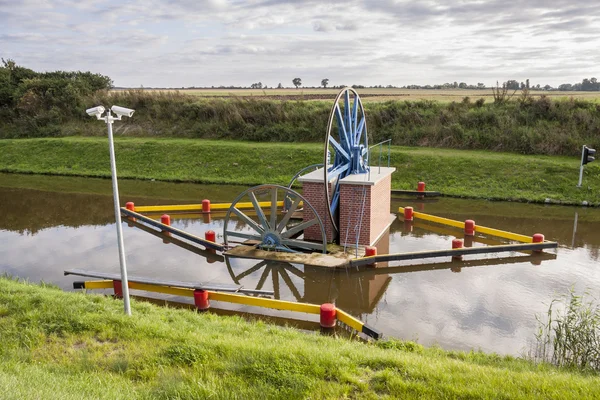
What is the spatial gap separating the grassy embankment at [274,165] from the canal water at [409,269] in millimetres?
1642

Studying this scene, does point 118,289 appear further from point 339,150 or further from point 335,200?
point 339,150

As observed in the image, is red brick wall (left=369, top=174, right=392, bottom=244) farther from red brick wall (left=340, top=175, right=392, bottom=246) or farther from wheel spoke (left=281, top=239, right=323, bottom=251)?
wheel spoke (left=281, top=239, right=323, bottom=251)

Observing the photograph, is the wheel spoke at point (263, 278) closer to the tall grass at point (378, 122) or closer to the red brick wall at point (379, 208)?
the red brick wall at point (379, 208)

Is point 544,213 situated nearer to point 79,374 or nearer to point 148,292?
point 148,292

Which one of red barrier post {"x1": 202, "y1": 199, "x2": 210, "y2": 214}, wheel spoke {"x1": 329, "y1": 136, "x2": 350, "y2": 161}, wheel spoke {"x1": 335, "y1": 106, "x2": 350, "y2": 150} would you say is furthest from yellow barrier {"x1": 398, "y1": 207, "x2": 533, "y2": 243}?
red barrier post {"x1": 202, "y1": 199, "x2": 210, "y2": 214}

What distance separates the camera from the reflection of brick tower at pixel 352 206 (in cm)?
1162

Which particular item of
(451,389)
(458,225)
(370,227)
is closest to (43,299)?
(451,389)

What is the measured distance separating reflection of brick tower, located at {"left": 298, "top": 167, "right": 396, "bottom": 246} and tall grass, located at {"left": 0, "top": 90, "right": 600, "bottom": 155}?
13.4 metres

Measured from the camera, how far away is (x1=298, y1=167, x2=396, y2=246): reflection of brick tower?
1162 centimetres

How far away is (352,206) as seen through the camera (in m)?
11.8

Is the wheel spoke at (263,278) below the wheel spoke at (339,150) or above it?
below

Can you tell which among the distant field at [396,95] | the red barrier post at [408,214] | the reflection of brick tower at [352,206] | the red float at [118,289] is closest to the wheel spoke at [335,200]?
the reflection of brick tower at [352,206]

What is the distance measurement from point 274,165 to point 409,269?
12.3 m

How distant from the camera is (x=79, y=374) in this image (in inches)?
207
